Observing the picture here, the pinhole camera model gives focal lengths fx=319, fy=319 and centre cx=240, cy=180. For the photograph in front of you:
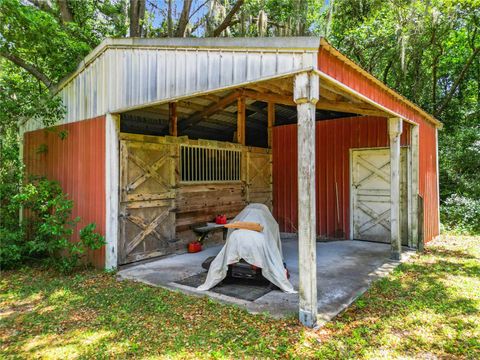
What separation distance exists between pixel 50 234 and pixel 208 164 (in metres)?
3.31

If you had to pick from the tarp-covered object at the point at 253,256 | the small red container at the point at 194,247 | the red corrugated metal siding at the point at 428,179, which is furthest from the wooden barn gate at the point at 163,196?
the red corrugated metal siding at the point at 428,179

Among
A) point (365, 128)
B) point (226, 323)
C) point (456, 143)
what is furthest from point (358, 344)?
point (456, 143)

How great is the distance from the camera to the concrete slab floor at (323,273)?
12.2 ft

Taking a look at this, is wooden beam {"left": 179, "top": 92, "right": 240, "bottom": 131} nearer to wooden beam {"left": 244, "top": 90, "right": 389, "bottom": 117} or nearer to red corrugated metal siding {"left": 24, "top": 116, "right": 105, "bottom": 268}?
wooden beam {"left": 244, "top": 90, "right": 389, "bottom": 117}

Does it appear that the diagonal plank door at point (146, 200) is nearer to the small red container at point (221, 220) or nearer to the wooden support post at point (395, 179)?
the small red container at point (221, 220)

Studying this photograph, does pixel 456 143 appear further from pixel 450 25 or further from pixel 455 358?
pixel 455 358

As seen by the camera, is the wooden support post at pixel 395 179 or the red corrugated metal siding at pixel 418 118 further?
the wooden support post at pixel 395 179

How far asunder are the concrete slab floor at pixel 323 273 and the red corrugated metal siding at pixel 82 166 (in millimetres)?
1073

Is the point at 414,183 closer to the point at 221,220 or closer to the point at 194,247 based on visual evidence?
the point at 221,220

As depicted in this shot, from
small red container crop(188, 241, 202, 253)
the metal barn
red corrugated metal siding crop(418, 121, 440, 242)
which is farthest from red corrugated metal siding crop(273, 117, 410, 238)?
small red container crop(188, 241, 202, 253)

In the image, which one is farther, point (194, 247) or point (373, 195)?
point (373, 195)

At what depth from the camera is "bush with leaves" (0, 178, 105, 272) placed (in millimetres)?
4988

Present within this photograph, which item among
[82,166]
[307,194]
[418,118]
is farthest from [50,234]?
[418,118]

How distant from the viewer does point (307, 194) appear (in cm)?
319
